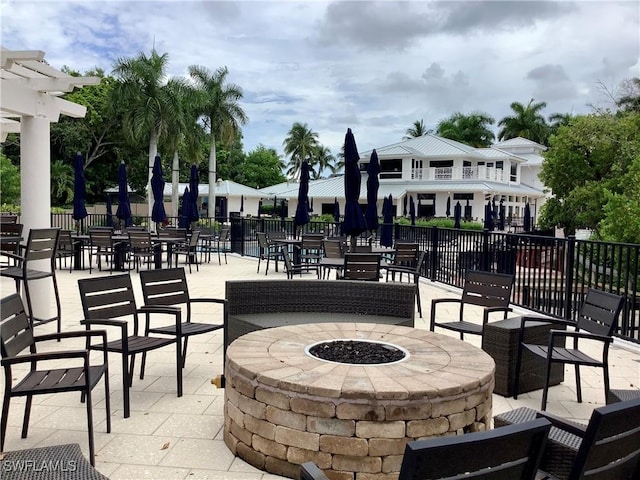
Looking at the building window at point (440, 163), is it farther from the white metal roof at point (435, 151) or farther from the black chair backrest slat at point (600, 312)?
the black chair backrest slat at point (600, 312)

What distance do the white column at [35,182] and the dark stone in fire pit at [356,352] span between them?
4769mm

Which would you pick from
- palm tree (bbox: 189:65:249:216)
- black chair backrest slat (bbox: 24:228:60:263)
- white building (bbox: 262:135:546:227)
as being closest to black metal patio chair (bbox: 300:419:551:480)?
black chair backrest slat (bbox: 24:228:60:263)

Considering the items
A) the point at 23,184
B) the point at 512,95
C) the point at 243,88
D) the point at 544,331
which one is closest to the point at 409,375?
the point at 544,331

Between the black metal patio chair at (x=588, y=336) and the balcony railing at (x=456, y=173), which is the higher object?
the balcony railing at (x=456, y=173)

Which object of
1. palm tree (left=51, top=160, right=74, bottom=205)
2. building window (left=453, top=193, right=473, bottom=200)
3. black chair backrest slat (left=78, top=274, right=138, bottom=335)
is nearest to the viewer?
black chair backrest slat (left=78, top=274, right=138, bottom=335)

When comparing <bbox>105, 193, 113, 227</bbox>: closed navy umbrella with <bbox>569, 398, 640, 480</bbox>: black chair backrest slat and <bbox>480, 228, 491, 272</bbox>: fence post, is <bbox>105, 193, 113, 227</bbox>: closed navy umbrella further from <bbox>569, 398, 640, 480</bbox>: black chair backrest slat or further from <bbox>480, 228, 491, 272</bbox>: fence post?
<bbox>569, 398, 640, 480</bbox>: black chair backrest slat

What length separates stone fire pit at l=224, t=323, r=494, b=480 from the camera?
2.99 metres

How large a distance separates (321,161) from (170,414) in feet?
196

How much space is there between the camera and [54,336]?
11.8 ft

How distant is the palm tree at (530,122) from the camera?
53.4 m

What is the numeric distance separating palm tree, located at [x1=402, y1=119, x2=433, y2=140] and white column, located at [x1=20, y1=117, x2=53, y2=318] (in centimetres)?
5320

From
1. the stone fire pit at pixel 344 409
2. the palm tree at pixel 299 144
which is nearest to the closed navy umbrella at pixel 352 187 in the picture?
the stone fire pit at pixel 344 409

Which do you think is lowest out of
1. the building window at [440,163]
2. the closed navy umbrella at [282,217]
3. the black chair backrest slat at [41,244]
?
the black chair backrest slat at [41,244]

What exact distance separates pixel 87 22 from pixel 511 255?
318 inches
